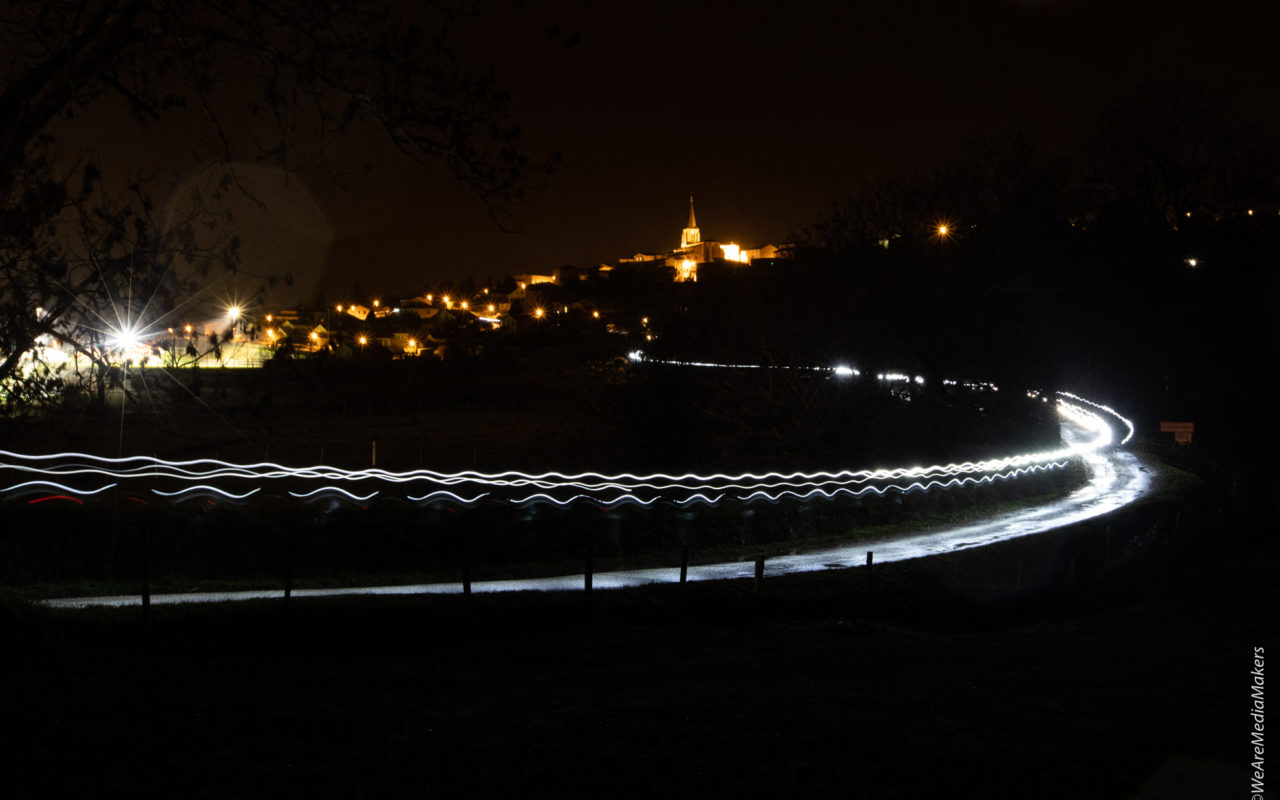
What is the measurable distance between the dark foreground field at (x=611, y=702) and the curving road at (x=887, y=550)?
6.34 feet

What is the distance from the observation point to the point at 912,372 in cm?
4097

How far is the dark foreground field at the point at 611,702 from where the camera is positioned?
244 inches

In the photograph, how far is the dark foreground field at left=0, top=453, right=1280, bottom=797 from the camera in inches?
244

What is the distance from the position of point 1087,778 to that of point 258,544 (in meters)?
15.9

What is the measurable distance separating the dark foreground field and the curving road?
6.34ft

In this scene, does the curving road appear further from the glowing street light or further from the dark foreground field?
the glowing street light

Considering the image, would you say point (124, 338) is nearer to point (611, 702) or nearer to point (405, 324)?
point (611, 702)

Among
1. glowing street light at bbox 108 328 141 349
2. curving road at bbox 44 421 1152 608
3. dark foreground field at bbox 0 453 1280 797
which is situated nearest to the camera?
dark foreground field at bbox 0 453 1280 797

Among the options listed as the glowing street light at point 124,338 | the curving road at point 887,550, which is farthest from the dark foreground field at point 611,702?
the glowing street light at point 124,338

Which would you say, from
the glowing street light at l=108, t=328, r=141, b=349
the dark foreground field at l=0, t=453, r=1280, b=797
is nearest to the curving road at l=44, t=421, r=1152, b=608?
the dark foreground field at l=0, t=453, r=1280, b=797

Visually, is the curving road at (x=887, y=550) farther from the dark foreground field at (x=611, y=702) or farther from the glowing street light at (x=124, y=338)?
the glowing street light at (x=124, y=338)

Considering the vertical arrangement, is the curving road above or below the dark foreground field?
above

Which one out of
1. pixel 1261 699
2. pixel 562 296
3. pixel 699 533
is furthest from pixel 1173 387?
pixel 562 296

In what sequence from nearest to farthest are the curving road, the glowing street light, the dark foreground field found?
the dark foreground field → the glowing street light → the curving road
